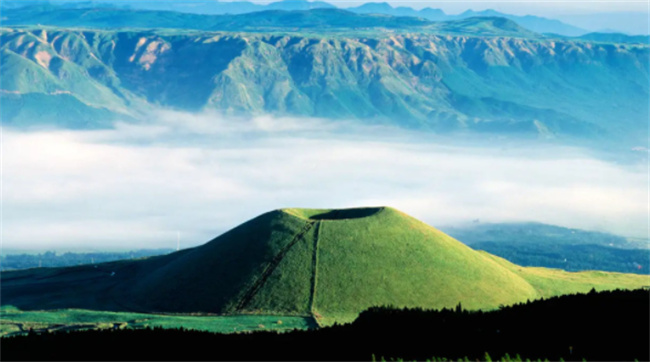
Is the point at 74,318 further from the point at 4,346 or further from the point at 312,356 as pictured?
the point at 312,356

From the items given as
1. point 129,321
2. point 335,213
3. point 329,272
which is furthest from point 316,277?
point 129,321

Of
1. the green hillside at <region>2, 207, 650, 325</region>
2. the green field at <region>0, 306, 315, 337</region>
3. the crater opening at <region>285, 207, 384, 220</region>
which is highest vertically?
the crater opening at <region>285, 207, 384, 220</region>

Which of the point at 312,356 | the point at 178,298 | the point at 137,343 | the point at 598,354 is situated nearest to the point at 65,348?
the point at 137,343

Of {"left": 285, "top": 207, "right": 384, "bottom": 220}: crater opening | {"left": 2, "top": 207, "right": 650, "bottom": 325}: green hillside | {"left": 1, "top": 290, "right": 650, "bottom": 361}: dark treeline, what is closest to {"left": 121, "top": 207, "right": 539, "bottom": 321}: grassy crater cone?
{"left": 2, "top": 207, "right": 650, "bottom": 325}: green hillside

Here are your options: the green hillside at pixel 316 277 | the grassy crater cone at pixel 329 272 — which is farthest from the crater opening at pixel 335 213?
the grassy crater cone at pixel 329 272

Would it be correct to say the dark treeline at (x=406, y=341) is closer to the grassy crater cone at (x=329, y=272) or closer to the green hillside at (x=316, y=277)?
the green hillside at (x=316, y=277)

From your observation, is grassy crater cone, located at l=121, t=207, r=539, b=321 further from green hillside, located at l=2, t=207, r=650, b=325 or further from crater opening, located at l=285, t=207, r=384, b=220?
crater opening, located at l=285, t=207, r=384, b=220
